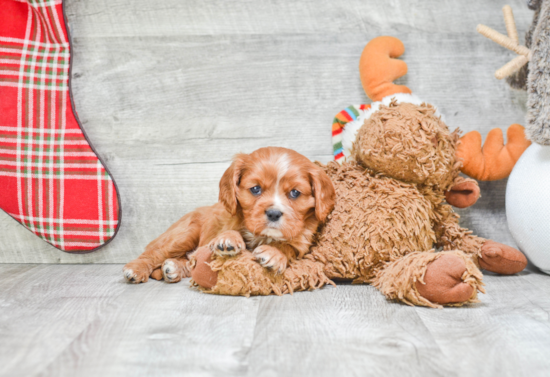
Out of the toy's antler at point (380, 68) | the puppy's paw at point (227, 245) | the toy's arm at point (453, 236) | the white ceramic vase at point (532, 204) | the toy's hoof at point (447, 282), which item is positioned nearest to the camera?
the toy's hoof at point (447, 282)

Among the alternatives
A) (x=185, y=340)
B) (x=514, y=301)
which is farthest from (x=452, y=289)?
(x=185, y=340)

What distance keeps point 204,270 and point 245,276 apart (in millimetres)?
156

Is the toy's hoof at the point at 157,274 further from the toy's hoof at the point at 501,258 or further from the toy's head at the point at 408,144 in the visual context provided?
the toy's hoof at the point at 501,258

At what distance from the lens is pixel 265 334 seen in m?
1.27

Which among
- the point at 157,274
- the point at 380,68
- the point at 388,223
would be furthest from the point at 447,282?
the point at 157,274

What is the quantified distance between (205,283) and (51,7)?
4.83ft

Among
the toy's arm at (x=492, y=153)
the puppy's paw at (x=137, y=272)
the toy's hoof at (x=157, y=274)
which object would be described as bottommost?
the toy's hoof at (x=157, y=274)

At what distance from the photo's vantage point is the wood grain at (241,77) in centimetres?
222

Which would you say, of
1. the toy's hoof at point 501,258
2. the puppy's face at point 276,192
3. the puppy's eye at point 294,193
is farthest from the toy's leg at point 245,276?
the toy's hoof at point 501,258

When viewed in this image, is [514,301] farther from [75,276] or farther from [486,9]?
[75,276]

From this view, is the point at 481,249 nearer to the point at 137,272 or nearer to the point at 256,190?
the point at 256,190

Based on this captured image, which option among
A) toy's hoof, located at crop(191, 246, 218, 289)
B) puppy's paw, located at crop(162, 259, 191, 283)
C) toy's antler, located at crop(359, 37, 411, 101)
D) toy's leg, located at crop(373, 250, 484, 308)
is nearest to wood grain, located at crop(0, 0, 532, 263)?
toy's antler, located at crop(359, 37, 411, 101)

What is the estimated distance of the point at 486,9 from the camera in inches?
87.5

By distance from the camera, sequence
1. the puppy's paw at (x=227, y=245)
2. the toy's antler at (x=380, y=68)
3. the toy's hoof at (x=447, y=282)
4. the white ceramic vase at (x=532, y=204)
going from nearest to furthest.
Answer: the toy's hoof at (x=447, y=282)
the puppy's paw at (x=227, y=245)
the white ceramic vase at (x=532, y=204)
the toy's antler at (x=380, y=68)
